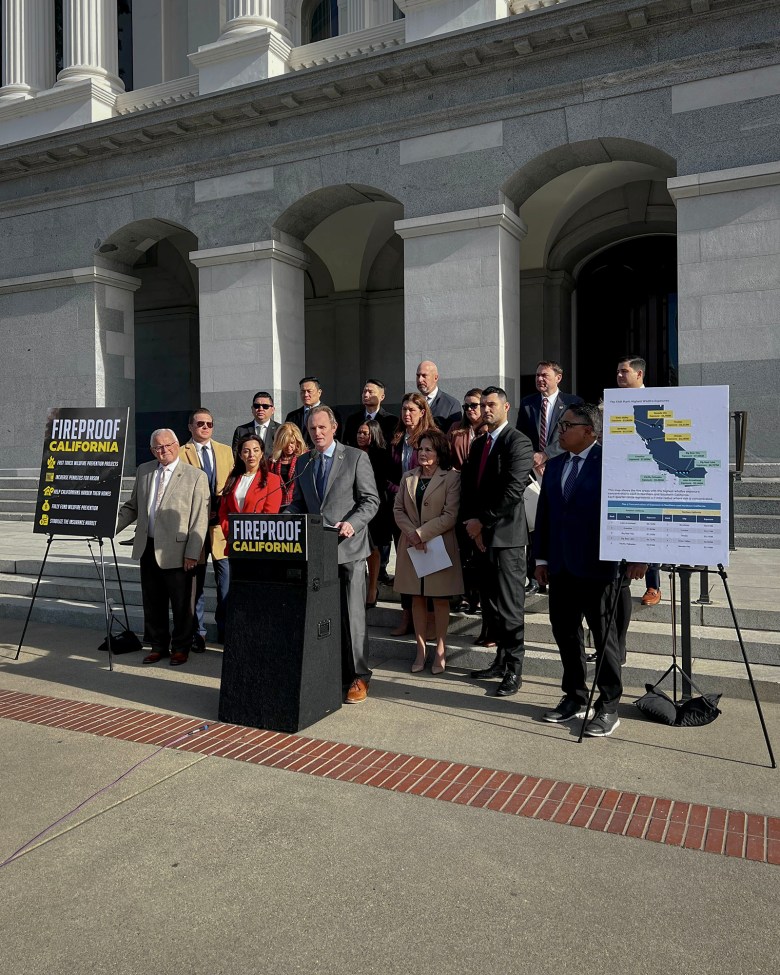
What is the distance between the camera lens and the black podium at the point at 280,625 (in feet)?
18.0

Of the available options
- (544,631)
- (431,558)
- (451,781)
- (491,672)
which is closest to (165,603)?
(431,558)

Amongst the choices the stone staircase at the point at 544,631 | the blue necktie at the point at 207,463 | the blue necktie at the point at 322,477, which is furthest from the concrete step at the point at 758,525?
the blue necktie at the point at 207,463

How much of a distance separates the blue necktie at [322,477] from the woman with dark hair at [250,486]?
40.2 inches

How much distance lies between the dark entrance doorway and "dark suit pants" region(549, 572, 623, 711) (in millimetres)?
13177

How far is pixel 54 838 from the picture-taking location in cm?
390

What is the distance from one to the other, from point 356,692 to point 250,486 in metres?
2.32

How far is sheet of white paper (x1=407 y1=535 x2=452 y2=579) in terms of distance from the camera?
657 cm

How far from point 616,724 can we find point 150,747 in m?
2.99

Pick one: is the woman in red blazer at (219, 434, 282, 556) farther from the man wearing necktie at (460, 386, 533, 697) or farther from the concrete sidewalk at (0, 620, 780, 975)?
the concrete sidewalk at (0, 620, 780, 975)

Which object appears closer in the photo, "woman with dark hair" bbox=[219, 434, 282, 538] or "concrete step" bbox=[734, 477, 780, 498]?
"woman with dark hair" bbox=[219, 434, 282, 538]

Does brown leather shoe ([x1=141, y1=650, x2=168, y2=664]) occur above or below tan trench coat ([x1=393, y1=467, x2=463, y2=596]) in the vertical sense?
below

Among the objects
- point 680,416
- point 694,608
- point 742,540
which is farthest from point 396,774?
point 742,540

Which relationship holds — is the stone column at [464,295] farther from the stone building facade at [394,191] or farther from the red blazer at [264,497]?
the red blazer at [264,497]

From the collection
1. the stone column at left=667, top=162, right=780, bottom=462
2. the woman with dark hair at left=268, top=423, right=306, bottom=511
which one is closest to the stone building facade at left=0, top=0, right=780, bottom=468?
the stone column at left=667, top=162, right=780, bottom=462
